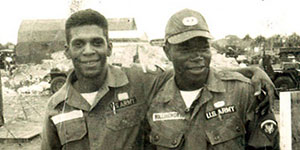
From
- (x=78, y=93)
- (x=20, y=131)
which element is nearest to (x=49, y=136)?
(x=78, y=93)

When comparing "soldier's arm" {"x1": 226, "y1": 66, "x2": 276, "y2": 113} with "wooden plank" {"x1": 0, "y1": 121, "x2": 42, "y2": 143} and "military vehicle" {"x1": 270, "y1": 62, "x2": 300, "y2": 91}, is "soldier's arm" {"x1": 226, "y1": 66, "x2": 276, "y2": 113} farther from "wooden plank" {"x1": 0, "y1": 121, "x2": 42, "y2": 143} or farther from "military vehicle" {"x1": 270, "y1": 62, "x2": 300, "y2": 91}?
"military vehicle" {"x1": 270, "y1": 62, "x2": 300, "y2": 91}

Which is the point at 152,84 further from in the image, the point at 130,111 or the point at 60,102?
the point at 60,102

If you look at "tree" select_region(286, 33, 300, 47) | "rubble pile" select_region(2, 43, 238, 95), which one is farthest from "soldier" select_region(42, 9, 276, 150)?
"tree" select_region(286, 33, 300, 47)

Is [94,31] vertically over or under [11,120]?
over

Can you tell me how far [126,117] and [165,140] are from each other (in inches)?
15.7

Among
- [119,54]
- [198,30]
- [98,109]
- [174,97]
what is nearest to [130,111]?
[98,109]

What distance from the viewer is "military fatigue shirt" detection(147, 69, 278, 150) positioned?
7.18 feet

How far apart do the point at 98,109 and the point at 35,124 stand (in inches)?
224

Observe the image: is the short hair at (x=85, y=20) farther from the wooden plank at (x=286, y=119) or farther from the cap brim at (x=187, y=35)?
the wooden plank at (x=286, y=119)

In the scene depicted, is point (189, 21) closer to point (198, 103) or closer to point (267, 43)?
A: point (198, 103)

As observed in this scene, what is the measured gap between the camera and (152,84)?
261cm

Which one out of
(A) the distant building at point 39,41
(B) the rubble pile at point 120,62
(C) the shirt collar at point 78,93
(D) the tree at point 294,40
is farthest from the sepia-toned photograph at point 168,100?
(D) the tree at point 294,40

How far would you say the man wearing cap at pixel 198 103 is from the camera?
2197mm

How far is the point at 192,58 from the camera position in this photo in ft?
7.26
